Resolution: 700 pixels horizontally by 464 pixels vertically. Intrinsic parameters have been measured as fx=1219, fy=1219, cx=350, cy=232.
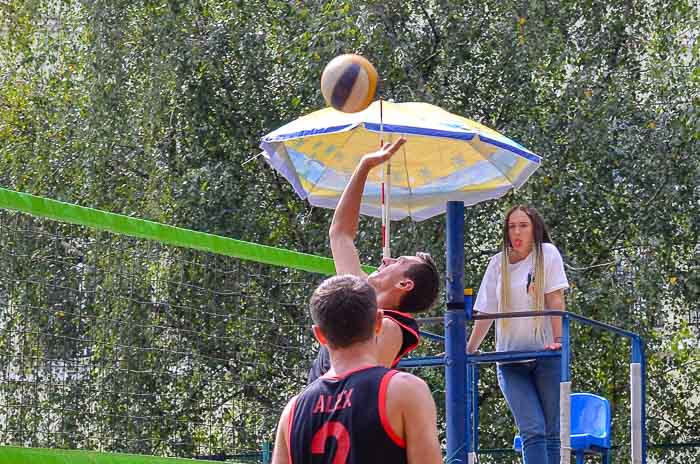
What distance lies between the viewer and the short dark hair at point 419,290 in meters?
4.53

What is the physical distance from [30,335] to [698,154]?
8.63 m

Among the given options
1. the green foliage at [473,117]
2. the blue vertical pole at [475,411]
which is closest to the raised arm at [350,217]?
the blue vertical pole at [475,411]

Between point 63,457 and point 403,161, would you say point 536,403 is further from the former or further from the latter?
point 63,457

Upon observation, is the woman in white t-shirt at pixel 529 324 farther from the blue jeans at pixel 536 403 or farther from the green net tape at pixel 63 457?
the green net tape at pixel 63 457

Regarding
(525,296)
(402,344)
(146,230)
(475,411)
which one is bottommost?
(475,411)

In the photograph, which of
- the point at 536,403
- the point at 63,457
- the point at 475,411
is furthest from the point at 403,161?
the point at 63,457

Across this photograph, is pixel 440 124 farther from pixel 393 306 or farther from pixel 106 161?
pixel 106 161

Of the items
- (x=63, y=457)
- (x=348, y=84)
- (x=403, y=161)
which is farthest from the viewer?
(x=403, y=161)

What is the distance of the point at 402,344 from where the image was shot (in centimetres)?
429

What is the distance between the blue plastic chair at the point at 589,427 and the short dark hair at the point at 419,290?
111 inches

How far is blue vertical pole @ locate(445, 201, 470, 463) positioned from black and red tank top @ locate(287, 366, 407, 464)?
322 cm

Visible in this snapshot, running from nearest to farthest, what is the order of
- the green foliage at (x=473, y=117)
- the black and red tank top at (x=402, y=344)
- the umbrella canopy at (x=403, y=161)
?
the black and red tank top at (x=402, y=344) < the umbrella canopy at (x=403, y=161) < the green foliage at (x=473, y=117)

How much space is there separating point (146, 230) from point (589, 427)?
297 centimetres

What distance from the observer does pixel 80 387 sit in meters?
7.52
